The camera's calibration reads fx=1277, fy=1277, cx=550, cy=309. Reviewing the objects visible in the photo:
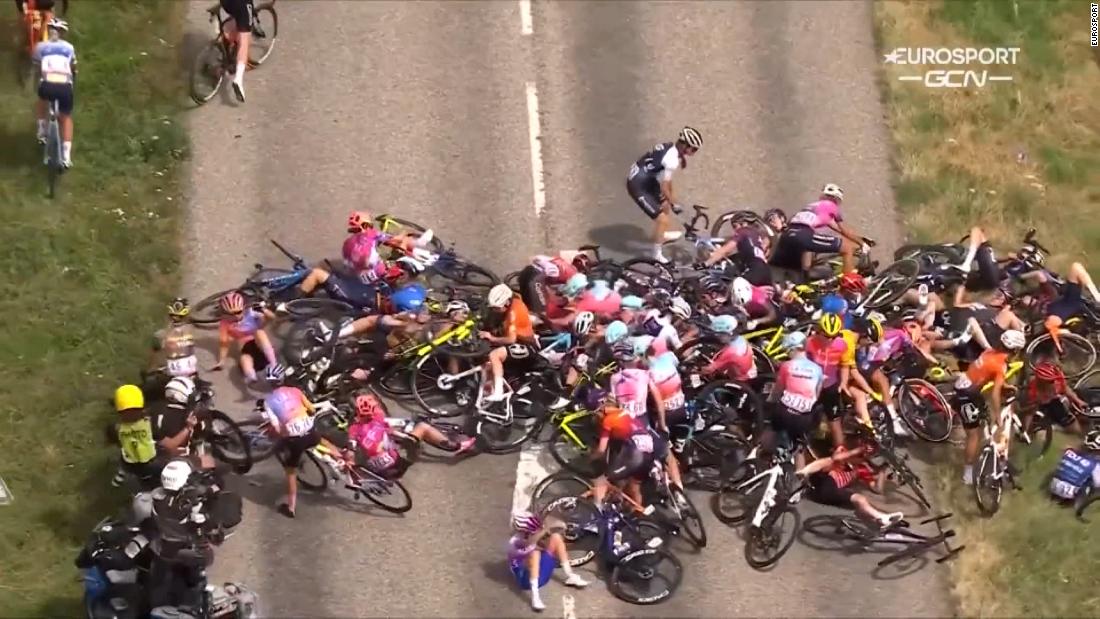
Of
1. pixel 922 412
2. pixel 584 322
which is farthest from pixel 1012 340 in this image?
pixel 584 322

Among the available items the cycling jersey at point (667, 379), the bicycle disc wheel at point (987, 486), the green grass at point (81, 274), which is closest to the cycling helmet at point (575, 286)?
the cycling jersey at point (667, 379)

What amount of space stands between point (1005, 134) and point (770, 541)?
11713mm

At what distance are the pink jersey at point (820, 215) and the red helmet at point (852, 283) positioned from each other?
1351 millimetres

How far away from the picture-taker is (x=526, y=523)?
17.3 metres

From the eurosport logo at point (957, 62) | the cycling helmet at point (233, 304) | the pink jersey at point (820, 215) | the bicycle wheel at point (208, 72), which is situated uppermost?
the bicycle wheel at point (208, 72)

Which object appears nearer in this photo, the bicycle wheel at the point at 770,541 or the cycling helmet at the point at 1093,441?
the bicycle wheel at the point at 770,541

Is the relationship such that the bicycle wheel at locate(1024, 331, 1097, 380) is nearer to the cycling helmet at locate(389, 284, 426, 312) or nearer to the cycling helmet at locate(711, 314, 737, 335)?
the cycling helmet at locate(711, 314, 737, 335)

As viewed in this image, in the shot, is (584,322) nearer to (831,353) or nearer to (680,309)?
(680,309)

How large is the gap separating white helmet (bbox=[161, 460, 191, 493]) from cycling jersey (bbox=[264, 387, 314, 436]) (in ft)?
6.13

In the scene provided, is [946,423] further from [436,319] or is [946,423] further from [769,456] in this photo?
[436,319]

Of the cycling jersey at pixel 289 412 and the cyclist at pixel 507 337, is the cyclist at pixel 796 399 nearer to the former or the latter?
the cyclist at pixel 507 337

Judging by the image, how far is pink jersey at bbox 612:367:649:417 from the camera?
1802cm

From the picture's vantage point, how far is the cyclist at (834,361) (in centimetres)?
1867

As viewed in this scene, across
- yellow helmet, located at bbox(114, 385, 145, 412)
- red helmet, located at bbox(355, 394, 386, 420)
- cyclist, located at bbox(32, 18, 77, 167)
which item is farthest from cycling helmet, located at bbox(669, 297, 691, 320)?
cyclist, located at bbox(32, 18, 77, 167)
